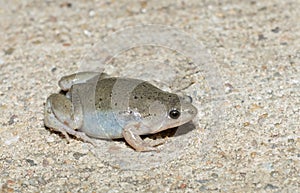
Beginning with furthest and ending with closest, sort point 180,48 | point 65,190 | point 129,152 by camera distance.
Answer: point 180,48 → point 129,152 → point 65,190

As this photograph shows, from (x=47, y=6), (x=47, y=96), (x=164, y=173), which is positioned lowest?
(x=164, y=173)

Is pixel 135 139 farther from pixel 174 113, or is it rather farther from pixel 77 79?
pixel 77 79

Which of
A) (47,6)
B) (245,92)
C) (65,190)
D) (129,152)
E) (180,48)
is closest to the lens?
(65,190)

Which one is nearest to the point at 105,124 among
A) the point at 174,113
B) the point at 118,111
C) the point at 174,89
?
the point at 118,111

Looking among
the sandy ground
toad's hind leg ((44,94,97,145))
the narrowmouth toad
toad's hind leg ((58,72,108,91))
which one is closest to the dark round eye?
the narrowmouth toad

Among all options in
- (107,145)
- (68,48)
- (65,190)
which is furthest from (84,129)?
(68,48)

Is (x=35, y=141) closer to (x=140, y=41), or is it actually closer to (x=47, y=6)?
(x=140, y=41)

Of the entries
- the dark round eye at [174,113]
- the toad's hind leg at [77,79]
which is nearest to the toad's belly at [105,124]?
the dark round eye at [174,113]
